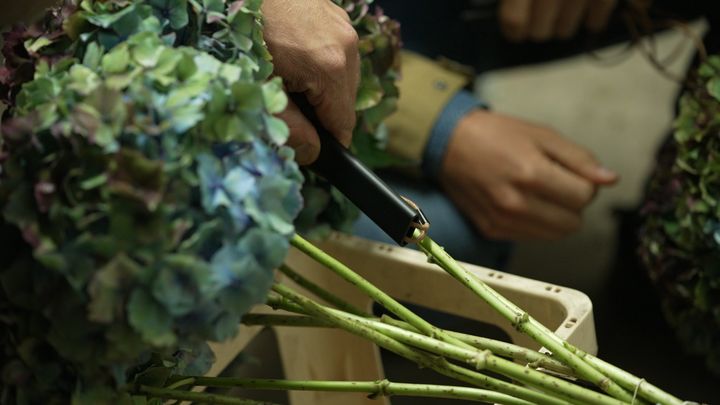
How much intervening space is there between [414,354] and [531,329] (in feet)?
0.22

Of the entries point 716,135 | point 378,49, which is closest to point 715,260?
point 716,135

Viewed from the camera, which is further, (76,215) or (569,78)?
(569,78)

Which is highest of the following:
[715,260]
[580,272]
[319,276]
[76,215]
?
[76,215]

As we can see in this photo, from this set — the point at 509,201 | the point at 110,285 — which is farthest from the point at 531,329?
the point at 509,201

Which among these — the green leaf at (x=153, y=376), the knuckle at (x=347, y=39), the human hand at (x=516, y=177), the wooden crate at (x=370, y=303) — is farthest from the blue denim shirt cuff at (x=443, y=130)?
the green leaf at (x=153, y=376)

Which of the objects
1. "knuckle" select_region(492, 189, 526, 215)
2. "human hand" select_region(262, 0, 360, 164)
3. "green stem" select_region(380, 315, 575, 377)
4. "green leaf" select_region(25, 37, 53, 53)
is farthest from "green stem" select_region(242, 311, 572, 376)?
"knuckle" select_region(492, 189, 526, 215)

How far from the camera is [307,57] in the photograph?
55cm

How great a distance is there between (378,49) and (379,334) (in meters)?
0.24

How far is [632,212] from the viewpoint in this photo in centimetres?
127

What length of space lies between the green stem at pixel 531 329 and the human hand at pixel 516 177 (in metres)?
0.45

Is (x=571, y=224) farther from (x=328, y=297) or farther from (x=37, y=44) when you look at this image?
(x=37, y=44)

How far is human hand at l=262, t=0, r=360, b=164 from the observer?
1.82 feet

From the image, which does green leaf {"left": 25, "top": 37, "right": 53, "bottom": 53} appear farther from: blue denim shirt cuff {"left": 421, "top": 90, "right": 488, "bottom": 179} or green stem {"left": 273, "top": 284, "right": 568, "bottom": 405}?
blue denim shirt cuff {"left": 421, "top": 90, "right": 488, "bottom": 179}

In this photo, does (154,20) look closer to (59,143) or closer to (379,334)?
(59,143)
